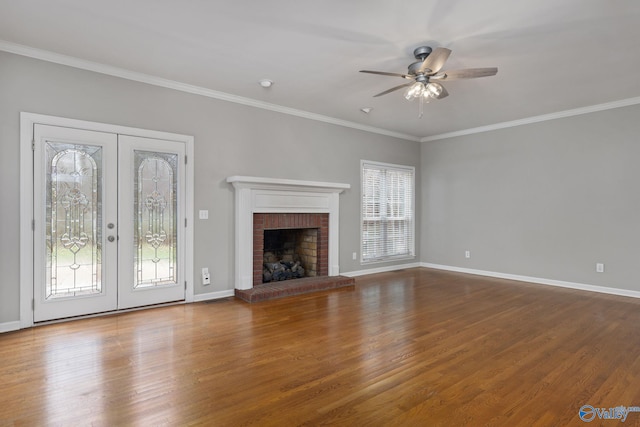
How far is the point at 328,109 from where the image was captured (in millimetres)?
5238

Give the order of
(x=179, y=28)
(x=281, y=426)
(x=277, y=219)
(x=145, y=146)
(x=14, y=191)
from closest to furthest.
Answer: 1. (x=281, y=426)
2. (x=179, y=28)
3. (x=14, y=191)
4. (x=145, y=146)
5. (x=277, y=219)

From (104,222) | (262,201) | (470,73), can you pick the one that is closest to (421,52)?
(470,73)

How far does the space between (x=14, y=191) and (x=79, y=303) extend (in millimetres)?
1243

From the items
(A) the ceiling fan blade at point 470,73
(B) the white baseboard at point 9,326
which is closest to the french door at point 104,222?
(B) the white baseboard at point 9,326

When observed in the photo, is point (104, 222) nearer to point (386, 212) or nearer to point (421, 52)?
point (421, 52)

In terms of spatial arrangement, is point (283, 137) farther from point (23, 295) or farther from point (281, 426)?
point (281, 426)

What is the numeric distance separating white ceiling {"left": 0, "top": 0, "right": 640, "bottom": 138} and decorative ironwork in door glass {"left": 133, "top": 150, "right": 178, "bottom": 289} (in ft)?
3.31

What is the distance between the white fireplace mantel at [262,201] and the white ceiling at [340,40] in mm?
1179

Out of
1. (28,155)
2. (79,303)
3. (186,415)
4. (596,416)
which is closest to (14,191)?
(28,155)

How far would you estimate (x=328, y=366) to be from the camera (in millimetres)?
2564

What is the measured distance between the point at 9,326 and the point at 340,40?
4034mm

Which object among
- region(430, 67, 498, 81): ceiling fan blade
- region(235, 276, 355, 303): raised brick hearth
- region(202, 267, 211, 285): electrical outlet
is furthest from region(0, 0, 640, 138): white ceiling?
region(235, 276, 355, 303): raised brick hearth

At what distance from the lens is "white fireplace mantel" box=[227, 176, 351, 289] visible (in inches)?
183

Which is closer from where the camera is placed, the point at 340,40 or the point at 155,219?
the point at 340,40
